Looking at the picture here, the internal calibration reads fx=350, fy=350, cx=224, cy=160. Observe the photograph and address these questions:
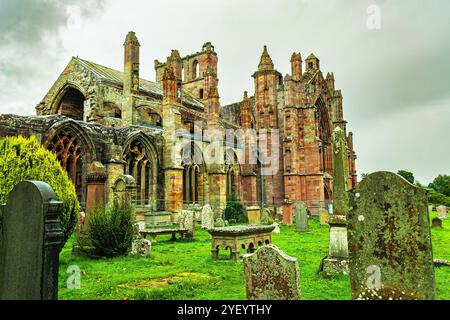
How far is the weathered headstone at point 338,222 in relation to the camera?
726 cm

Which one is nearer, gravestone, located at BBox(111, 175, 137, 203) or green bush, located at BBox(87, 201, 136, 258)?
green bush, located at BBox(87, 201, 136, 258)

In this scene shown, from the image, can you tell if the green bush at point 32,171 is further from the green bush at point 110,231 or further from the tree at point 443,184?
the tree at point 443,184

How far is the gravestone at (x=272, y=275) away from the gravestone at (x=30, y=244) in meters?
2.42

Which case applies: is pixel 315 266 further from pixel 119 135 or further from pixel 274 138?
pixel 274 138

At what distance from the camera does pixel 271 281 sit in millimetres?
4637

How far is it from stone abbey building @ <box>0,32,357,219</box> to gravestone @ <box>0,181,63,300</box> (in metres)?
6.71

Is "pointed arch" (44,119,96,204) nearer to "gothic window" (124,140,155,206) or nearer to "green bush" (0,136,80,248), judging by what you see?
"gothic window" (124,140,155,206)

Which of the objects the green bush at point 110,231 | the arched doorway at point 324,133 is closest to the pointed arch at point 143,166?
the green bush at point 110,231

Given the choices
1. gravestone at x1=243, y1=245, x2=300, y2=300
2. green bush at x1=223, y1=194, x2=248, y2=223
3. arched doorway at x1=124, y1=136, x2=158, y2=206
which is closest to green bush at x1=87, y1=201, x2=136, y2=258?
gravestone at x1=243, y1=245, x2=300, y2=300

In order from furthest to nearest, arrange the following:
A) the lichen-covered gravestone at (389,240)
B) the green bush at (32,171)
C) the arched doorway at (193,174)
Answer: the arched doorway at (193,174)
the green bush at (32,171)
the lichen-covered gravestone at (389,240)

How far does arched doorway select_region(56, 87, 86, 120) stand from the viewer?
26897mm

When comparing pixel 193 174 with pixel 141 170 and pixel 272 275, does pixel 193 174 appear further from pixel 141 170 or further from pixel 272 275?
pixel 272 275
